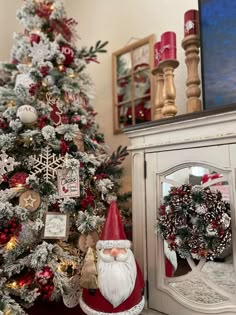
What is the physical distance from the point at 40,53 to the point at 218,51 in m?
1.01

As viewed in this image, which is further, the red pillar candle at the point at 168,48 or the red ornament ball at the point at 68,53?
the red ornament ball at the point at 68,53

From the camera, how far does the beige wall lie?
1.94m

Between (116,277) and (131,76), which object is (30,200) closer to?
(116,277)

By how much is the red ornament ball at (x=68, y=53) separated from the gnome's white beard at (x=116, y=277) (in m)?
1.18

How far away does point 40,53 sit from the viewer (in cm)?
172

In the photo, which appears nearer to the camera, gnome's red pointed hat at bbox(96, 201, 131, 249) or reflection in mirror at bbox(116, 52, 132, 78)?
gnome's red pointed hat at bbox(96, 201, 131, 249)

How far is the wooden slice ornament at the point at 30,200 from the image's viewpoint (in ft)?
4.68

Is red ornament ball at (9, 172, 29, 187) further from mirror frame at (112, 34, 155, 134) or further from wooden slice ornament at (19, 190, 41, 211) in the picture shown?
mirror frame at (112, 34, 155, 134)

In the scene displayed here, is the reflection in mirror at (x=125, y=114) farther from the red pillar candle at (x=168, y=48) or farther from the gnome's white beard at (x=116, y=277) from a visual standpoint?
the gnome's white beard at (x=116, y=277)

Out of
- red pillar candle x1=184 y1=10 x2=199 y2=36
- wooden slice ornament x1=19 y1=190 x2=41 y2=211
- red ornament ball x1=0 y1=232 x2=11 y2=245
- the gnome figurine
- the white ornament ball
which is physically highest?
red pillar candle x1=184 y1=10 x2=199 y2=36

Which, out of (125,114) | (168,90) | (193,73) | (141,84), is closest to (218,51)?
(193,73)


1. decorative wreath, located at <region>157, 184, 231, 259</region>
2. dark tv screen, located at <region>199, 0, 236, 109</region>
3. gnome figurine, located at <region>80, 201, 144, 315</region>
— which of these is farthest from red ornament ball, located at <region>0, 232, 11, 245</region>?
dark tv screen, located at <region>199, 0, 236, 109</region>

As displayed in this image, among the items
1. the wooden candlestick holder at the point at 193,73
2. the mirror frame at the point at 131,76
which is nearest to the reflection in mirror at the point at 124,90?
the mirror frame at the point at 131,76

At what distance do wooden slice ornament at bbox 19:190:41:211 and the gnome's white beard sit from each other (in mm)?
448
